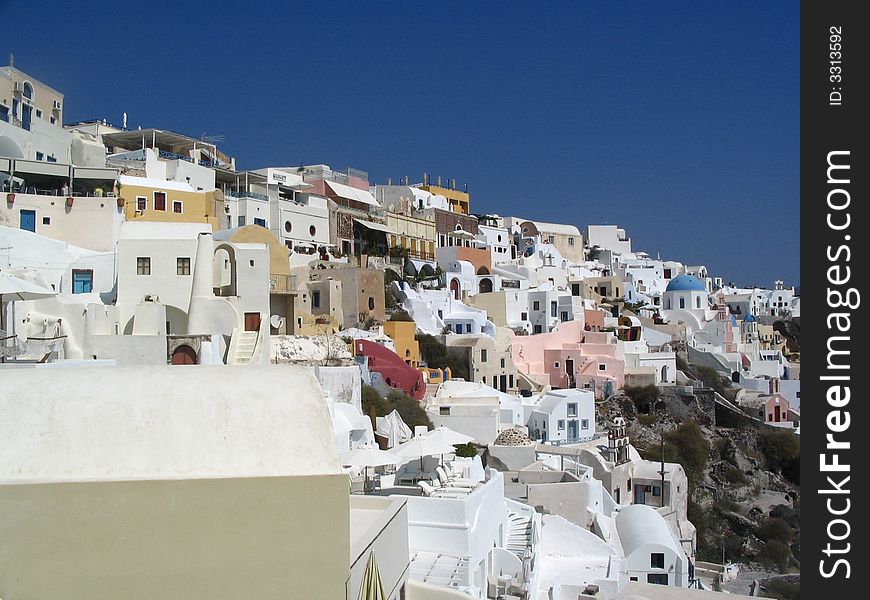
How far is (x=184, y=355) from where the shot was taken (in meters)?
17.4

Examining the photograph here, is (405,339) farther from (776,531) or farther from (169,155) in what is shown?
(776,531)

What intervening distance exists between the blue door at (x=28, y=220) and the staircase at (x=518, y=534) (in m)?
17.0

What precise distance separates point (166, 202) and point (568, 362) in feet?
67.4

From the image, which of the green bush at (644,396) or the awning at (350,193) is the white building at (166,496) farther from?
the awning at (350,193)

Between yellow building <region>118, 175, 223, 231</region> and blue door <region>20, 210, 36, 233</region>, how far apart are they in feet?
10.3

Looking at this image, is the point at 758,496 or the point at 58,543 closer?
the point at 58,543

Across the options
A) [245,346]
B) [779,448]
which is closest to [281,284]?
[245,346]

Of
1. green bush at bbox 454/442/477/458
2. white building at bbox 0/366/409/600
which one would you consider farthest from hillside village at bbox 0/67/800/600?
green bush at bbox 454/442/477/458

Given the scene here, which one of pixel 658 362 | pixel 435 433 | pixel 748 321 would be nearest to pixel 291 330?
pixel 435 433

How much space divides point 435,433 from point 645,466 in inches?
435

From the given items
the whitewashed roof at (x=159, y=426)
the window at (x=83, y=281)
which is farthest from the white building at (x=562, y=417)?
the whitewashed roof at (x=159, y=426)

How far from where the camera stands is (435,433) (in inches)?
698

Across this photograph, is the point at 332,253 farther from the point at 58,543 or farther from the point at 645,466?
the point at 58,543

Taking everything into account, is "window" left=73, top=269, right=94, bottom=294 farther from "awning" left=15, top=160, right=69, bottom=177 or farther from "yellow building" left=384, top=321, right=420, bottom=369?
"yellow building" left=384, top=321, right=420, bottom=369
